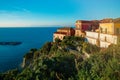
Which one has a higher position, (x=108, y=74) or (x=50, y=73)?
(x=108, y=74)

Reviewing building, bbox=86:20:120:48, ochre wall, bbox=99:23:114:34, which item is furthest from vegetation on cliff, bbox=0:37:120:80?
ochre wall, bbox=99:23:114:34

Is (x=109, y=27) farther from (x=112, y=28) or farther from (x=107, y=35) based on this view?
(x=107, y=35)

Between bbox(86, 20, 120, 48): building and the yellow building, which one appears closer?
bbox(86, 20, 120, 48): building

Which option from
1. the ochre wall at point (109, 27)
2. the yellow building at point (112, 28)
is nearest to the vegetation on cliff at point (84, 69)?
the yellow building at point (112, 28)

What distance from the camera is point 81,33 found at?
3556cm

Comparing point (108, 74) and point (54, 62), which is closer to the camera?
Answer: point (108, 74)

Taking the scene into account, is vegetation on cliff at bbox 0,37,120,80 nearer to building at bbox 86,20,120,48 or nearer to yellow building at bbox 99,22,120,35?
building at bbox 86,20,120,48

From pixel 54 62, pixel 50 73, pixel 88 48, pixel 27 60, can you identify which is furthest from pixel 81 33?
pixel 50 73

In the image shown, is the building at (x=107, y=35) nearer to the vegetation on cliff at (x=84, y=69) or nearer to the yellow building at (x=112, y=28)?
the yellow building at (x=112, y=28)

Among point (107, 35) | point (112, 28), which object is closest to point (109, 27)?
point (112, 28)

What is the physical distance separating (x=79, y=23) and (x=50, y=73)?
26254mm

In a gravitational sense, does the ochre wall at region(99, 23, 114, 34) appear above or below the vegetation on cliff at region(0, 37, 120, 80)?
above

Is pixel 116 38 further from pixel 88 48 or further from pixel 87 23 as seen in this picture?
pixel 87 23

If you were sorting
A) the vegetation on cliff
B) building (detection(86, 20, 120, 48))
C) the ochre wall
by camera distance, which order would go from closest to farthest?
1. the vegetation on cliff
2. building (detection(86, 20, 120, 48))
3. the ochre wall
